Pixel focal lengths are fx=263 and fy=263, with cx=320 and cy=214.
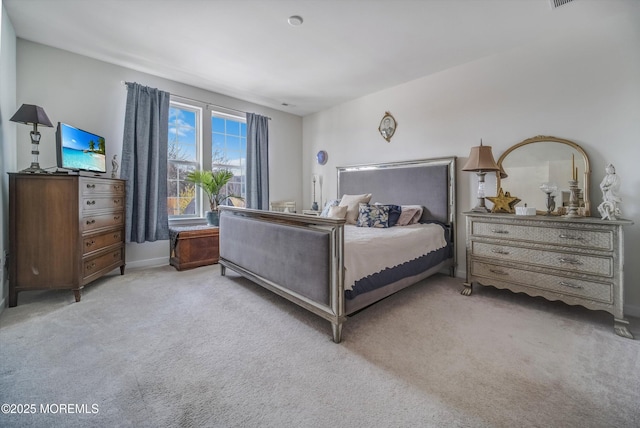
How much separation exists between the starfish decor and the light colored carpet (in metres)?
0.96

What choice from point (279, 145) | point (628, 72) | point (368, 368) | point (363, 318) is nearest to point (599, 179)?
point (628, 72)

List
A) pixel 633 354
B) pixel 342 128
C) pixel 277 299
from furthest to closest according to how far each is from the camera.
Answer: pixel 342 128 → pixel 277 299 → pixel 633 354

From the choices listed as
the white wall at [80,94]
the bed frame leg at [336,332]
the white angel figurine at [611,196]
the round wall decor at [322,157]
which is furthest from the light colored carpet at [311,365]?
the round wall decor at [322,157]

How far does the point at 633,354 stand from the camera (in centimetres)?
172

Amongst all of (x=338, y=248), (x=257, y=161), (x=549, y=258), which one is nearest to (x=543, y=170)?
(x=549, y=258)

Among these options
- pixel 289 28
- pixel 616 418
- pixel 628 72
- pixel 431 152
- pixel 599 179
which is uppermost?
pixel 289 28

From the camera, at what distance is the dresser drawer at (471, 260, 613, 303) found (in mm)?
2088

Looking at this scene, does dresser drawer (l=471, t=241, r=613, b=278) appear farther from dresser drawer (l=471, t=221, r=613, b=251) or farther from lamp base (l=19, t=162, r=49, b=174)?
lamp base (l=19, t=162, r=49, b=174)

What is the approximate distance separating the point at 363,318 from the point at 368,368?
2.23 feet

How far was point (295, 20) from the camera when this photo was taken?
8.06 ft

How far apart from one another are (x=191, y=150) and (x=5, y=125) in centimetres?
197

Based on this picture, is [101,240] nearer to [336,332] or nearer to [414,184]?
[336,332]

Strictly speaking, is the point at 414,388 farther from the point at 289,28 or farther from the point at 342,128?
the point at 342,128

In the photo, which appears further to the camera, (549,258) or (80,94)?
(80,94)
